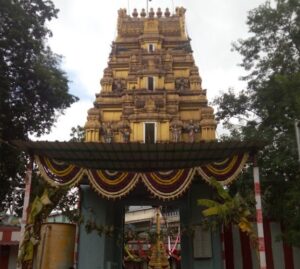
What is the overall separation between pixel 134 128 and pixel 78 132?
4.59m

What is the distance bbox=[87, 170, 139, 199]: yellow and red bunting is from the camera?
30.6ft

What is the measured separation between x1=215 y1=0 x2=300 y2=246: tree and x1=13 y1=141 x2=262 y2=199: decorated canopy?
1934 mm

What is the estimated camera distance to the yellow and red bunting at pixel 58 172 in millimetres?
9094

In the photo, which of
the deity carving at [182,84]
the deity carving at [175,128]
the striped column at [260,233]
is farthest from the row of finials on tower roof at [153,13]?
the striped column at [260,233]

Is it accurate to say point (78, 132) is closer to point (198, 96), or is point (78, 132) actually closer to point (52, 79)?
point (52, 79)

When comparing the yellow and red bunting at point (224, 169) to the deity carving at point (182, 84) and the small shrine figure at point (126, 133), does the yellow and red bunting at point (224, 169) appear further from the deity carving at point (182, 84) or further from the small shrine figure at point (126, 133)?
the deity carving at point (182, 84)

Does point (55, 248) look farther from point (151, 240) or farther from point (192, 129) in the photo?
point (192, 129)

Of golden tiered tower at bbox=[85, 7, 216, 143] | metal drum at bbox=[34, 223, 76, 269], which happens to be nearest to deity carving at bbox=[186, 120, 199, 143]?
golden tiered tower at bbox=[85, 7, 216, 143]

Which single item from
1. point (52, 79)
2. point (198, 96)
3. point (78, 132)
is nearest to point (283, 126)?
point (198, 96)

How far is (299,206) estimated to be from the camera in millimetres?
10367

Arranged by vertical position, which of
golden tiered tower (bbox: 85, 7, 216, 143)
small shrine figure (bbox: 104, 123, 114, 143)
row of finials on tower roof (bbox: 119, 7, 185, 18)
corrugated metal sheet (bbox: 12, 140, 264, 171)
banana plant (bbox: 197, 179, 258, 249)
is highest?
row of finials on tower roof (bbox: 119, 7, 185, 18)

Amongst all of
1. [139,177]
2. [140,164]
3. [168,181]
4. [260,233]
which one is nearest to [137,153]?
[140,164]

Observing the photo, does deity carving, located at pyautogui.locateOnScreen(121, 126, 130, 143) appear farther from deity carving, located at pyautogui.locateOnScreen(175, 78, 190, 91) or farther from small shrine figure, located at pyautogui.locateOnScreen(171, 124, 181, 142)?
deity carving, located at pyautogui.locateOnScreen(175, 78, 190, 91)

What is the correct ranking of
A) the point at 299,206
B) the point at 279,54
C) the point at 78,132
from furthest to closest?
the point at 78,132 < the point at 279,54 < the point at 299,206
